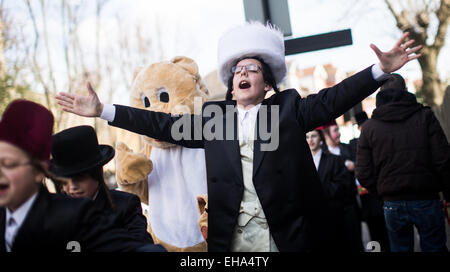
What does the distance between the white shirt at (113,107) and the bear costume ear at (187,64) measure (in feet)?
4.16

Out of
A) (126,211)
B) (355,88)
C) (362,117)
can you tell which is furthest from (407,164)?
(126,211)

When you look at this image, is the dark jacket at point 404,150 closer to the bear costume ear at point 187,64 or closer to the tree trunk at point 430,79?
the bear costume ear at point 187,64

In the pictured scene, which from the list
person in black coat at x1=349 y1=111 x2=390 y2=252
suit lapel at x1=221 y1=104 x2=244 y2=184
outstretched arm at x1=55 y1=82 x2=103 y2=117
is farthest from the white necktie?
person in black coat at x1=349 y1=111 x2=390 y2=252

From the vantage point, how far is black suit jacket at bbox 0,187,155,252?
1.60 m

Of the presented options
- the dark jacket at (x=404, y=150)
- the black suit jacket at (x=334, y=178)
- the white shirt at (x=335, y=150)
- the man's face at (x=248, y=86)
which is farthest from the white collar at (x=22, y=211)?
the white shirt at (x=335, y=150)

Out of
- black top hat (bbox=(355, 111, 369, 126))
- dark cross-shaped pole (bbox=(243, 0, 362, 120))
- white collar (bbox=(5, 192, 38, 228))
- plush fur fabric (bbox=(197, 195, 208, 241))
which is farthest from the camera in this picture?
black top hat (bbox=(355, 111, 369, 126))

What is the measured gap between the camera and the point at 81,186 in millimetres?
2338

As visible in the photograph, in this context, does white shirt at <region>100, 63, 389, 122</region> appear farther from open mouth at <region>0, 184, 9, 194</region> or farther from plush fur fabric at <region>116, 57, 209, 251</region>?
open mouth at <region>0, 184, 9, 194</region>

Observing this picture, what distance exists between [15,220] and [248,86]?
158 cm

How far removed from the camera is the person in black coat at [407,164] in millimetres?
3232

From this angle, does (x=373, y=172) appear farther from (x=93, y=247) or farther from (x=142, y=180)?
(x=93, y=247)

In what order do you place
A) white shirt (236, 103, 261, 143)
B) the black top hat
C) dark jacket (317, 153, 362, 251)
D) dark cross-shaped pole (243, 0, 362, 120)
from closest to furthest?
white shirt (236, 103, 261, 143) → dark cross-shaped pole (243, 0, 362, 120) → the black top hat → dark jacket (317, 153, 362, 251)

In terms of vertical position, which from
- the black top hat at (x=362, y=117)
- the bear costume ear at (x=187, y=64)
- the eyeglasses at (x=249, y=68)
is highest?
the bear costume ear at (x=187, y=64)

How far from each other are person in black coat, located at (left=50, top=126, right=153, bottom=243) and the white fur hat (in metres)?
1.01
